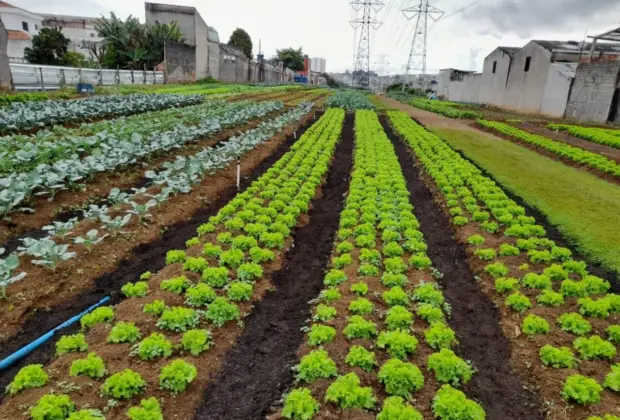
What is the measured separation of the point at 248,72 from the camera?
8688 cm

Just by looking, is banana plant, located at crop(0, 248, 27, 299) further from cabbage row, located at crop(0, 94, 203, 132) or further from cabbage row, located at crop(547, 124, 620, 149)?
cabbage row, located at crop(547, 124, 620, 149)

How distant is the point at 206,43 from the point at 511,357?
68.6m

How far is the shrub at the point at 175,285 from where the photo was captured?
6.72m

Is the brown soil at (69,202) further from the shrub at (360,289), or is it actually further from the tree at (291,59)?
the tree at (291,59)

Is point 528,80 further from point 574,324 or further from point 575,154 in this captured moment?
point 574,324

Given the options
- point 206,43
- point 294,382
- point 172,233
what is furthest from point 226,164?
point 206,43

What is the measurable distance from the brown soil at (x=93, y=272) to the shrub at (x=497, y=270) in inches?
265

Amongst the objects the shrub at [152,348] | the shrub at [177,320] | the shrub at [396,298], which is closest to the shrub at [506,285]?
the shrub at [396,298]

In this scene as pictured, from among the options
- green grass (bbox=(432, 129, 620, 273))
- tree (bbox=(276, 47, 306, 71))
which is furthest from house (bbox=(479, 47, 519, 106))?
tree (bbox=(276, 47, 306, 71))

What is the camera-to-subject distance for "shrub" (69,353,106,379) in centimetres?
479

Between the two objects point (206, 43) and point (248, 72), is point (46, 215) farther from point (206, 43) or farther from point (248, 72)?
point (248, 72)

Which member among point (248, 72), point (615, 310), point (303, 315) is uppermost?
point (248, 72)

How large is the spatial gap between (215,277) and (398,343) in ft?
10.9

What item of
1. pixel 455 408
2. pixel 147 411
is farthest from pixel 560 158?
pixel 147 411
